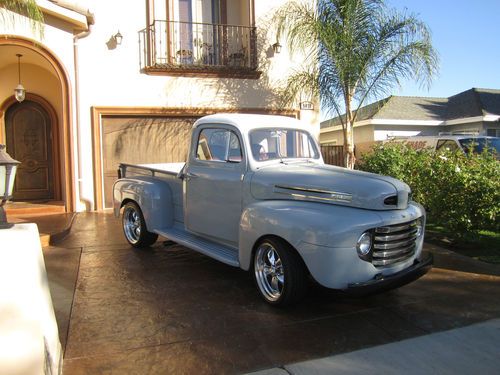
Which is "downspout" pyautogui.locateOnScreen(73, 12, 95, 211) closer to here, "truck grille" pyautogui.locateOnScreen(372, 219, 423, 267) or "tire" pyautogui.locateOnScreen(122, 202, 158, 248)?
"tire" pyautogui.locateOnScreen(122, 202, 158, 248)

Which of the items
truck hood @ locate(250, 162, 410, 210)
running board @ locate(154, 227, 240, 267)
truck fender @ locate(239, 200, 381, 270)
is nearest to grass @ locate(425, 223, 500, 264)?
truck hood @ locate(250, 162, 410, 210)

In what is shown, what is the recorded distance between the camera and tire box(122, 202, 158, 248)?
6.90 meters

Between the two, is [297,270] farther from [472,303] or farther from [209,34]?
[209,34]

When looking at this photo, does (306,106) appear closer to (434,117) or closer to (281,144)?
(281,144)

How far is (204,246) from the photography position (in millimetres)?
5488

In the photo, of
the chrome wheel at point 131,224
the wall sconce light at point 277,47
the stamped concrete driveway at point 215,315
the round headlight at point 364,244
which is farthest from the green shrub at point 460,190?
the wall sconce light at point 277,47

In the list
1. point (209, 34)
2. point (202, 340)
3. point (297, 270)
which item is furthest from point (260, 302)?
point (209, 34)

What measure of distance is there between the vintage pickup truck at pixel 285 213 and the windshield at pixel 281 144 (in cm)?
1

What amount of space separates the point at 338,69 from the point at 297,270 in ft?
22.5

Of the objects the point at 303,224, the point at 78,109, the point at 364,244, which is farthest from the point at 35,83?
the point at 364,244

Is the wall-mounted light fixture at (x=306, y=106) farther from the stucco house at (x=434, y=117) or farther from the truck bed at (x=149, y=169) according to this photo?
the stucco house at (x=434, y=117)

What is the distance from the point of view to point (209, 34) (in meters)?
11.8

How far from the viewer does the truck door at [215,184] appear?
5195mm

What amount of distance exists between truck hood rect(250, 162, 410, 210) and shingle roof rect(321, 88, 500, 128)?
55.5 feet
